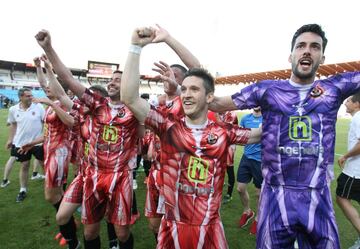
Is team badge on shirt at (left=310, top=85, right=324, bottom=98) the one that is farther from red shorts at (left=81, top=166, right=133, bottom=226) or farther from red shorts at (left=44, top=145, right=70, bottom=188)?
red shorts at (left=44, top=145, right=70, bottom=188)

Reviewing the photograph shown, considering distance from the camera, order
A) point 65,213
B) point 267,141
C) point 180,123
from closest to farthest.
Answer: point 267,141 < point 180,123 < point 65,213

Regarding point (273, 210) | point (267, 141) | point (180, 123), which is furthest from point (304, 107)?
point (180, 123)

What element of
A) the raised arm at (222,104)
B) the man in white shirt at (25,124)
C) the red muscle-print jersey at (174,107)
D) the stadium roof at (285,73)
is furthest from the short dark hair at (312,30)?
the stadium roof at (285,73)

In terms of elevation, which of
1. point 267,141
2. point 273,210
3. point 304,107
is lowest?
point 273,210

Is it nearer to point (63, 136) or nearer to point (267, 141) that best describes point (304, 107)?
point (267, 141)

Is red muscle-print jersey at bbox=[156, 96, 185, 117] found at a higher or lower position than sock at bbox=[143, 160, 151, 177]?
higher

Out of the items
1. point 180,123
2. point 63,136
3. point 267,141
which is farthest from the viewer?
point 63,136

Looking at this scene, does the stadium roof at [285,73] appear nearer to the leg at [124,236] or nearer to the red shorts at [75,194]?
the red shorts at [75,194]

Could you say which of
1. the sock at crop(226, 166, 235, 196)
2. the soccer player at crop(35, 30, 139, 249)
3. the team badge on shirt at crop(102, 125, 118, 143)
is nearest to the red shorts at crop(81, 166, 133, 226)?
the soccer player at crop(35, 30, 139, 249)

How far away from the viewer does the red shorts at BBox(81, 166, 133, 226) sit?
3.47 m

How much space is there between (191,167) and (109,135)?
145 centimetres

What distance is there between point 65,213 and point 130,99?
216 cm

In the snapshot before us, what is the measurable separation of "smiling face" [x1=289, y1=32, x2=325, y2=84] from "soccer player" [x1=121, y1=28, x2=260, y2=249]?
2.39 feet

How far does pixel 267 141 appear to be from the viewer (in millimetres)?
2449
